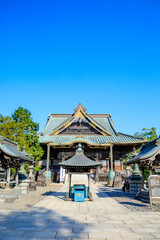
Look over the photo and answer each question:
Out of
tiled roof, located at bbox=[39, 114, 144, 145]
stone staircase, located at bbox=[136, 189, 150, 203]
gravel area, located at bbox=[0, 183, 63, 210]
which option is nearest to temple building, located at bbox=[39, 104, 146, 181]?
tiled roof, located at bbox=[39, 114, 144, 145]

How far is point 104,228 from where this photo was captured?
213 inches

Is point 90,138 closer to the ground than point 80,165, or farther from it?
farther from it

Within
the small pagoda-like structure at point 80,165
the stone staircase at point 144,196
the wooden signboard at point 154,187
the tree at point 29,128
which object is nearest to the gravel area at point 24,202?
the small pagoda-like structure at point 80,165

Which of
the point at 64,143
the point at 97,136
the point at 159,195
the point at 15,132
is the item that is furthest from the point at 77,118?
the point at 159,195

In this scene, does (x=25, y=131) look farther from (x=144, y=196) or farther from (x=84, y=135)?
(x=144, y=196)

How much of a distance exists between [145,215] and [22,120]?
17.4 m

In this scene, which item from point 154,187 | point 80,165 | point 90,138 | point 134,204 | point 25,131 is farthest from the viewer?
point 90,138

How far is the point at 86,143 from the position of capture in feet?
72.8

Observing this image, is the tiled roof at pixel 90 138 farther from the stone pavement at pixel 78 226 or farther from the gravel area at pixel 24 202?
the stone pavement at pixel 78 226

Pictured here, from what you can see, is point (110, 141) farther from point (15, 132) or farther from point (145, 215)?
point (145, 215)

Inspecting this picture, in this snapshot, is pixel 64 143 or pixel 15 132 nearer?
pixel 15 132

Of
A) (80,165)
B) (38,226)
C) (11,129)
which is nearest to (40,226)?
(38,226)

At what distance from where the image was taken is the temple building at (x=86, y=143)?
2294 cm

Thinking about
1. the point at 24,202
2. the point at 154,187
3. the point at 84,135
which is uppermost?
the point at 84,135
